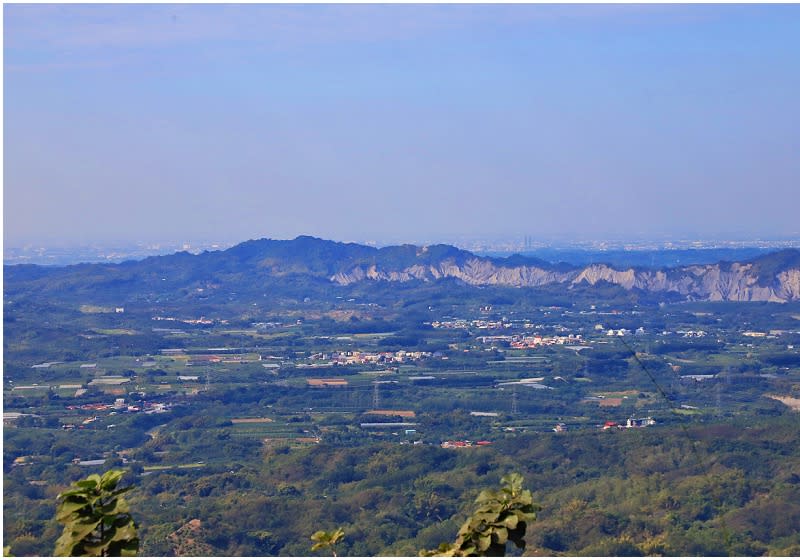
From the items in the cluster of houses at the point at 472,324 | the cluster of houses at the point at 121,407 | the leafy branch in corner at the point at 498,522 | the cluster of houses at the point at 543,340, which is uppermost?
the leafy branch in corner at the point at 498,522

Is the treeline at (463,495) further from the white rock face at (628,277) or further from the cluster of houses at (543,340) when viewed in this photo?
the white rock face at (628,277)

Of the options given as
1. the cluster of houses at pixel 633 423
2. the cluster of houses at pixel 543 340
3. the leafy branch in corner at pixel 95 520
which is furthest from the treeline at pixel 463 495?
the cluster of houses at pixel 543 340

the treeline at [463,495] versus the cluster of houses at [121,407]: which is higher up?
the treeline at [463,495]

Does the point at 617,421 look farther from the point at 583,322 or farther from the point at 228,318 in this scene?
the point at 228,318

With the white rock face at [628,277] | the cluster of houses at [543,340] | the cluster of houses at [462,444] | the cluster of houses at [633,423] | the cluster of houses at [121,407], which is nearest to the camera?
the cluster of houses at [462,444]

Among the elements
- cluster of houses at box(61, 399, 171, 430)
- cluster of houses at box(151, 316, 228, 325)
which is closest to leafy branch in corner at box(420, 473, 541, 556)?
cluster of houses at box(61, 399, 171, 430)

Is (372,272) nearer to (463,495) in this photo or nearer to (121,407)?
A: (121,407)

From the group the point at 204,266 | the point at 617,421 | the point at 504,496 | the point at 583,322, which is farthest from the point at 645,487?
the point at 204,266

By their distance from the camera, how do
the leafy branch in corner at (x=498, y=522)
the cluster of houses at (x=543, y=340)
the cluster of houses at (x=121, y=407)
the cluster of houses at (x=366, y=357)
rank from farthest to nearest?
1. the cluster of houses at (x=543, y=340)
2. the cluster of houses at (x=366, y=357)
3. the cluster of houses at (x=121, y=407)
4. the leafy branch in corner at (x=498, y=522)

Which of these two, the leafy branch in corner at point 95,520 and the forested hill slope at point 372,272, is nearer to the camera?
the leafy branch in corner at point 95,520
